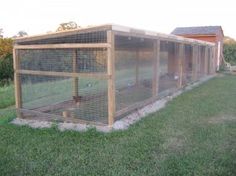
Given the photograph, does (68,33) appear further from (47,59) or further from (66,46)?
(47,59)

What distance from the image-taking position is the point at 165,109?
23.7 ft

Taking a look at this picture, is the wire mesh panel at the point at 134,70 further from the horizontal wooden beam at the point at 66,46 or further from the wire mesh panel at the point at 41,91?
the horizontal wooden beam at the point at 66,46

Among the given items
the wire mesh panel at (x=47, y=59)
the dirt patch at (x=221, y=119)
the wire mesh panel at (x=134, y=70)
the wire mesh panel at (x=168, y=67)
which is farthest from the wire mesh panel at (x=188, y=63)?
the wire mesh panel at (x=47, y=59)

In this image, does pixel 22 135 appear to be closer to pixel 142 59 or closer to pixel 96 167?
pixel 96 167

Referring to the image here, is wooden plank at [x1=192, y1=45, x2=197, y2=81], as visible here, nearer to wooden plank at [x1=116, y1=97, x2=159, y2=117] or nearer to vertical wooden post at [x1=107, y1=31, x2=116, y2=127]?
wooden plank at [x1=116, y1=97, x2=159, y2=117]

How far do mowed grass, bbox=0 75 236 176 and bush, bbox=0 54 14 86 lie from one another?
8.68 metres

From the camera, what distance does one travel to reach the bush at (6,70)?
1401cm

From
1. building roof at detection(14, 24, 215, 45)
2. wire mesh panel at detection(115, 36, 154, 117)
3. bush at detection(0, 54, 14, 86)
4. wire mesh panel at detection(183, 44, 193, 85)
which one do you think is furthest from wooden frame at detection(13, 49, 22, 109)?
bush at detection(0, 54, 14, 86)

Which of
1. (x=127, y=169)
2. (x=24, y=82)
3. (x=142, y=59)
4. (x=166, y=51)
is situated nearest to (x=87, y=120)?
(x=24, y=82)

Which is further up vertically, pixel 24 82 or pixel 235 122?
pixel 24 82

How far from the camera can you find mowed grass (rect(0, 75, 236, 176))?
146 inches

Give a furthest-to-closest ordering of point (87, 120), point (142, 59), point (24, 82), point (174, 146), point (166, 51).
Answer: point (166, 51) → point (142, 59) → point (24, 82) → point (87, 120) → point (174, 146)

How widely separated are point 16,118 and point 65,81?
141cm

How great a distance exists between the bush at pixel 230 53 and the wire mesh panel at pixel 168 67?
44.4ft
